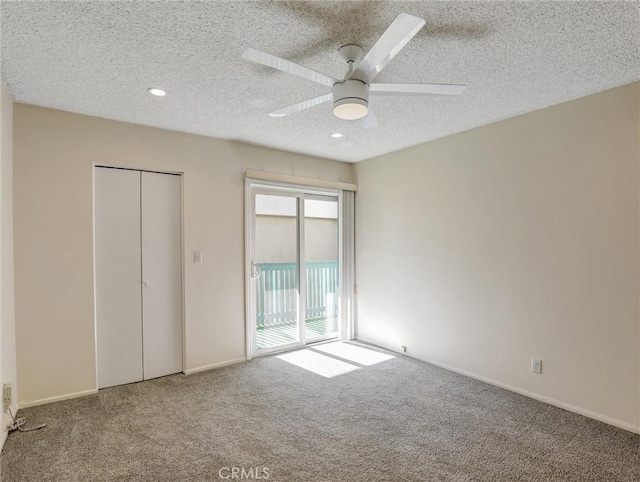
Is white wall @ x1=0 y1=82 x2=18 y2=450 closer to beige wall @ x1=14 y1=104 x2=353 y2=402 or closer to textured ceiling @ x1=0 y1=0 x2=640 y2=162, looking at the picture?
beige wall @ x1=14 y1=104 x2=353 y2=402

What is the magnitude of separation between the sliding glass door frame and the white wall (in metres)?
1.99

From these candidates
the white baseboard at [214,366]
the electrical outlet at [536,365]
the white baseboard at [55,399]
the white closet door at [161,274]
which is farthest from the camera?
the white baseboard at [214,366]

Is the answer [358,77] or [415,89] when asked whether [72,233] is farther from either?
[415,89]

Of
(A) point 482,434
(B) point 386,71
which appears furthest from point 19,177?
(A) point 482,434

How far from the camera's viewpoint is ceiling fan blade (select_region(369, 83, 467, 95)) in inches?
79.8

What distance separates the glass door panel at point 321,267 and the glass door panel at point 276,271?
19 centimetres

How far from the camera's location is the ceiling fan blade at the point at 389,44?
147cm

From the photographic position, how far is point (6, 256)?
2.56 meters

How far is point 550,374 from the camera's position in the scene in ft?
9.61

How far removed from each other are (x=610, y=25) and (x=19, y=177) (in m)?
4.00

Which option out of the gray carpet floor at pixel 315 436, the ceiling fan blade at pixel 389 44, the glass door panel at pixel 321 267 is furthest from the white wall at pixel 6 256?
the glass door panel at pixel 321 267

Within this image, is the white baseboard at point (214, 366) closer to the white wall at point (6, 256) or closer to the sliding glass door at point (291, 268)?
the sliding glass door at point (291, 268)

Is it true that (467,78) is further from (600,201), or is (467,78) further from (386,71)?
(600,201)

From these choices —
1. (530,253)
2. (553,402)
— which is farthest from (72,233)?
(553,402)
